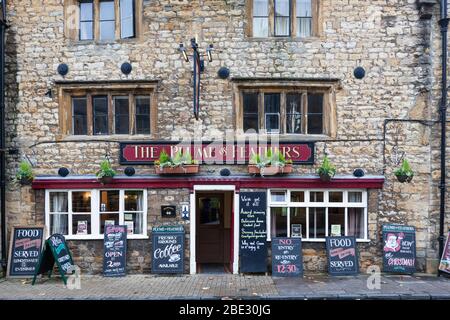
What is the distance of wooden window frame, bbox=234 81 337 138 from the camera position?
985cm

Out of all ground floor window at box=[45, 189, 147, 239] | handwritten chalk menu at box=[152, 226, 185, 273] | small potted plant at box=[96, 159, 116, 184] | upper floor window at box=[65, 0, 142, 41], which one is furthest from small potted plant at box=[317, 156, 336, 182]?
upper floor window at box=[65, 0, 142, 41]

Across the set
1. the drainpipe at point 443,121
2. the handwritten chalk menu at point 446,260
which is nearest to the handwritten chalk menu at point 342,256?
the handwritten chalk menu at point 446,260

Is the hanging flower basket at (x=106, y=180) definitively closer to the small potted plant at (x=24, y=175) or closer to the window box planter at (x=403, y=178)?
the small potted plant at (x=24, y=175)

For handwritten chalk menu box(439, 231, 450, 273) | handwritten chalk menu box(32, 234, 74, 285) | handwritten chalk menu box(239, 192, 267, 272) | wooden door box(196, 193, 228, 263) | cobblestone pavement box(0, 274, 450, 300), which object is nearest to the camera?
cobblestone pavement box(0, 274, 450, 300)

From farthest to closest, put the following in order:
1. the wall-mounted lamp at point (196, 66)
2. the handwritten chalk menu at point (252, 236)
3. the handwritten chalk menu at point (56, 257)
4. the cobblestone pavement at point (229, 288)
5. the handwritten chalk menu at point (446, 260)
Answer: the handwritten chalk menu at point (252, 236) → the handwritten chalk menu at point (446, 260) → the wall-mounted lamp at point (196, 66) → the handwritten chalk menu at point (56, 257) → the cobblestone pavement at point (229, 288)

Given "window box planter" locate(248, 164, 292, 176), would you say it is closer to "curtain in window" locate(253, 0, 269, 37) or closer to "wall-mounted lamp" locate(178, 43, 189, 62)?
"wall-mounted lamp" locate(178, 43, 189, 62)

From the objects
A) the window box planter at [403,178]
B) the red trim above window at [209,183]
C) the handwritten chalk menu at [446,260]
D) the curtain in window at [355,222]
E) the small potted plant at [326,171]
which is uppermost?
the small potted plant at [326,171]

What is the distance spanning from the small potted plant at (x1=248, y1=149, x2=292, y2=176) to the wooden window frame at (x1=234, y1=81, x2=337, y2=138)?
→ 0.74m

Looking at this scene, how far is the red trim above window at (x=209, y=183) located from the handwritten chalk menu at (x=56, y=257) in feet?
4.73

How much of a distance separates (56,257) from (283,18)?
8.22 metres

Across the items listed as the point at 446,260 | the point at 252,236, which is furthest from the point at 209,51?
the point at 446,260

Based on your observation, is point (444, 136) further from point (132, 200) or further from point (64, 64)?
point (64, 64)

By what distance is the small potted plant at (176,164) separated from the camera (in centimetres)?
954

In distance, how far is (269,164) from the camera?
9539 mm
